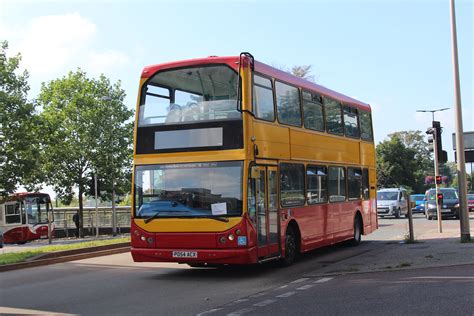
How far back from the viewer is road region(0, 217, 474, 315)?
8.66 metres

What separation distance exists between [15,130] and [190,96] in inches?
770

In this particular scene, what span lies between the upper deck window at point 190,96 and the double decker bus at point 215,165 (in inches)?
0.8

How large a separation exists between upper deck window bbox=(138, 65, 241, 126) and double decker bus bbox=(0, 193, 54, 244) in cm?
2317

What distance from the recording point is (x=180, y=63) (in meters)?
Result: 11.9

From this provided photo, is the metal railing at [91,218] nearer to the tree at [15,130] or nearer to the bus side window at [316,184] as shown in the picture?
the tree at [15,130]

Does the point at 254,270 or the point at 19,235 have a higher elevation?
the point at 254,270

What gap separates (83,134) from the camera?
3669cm

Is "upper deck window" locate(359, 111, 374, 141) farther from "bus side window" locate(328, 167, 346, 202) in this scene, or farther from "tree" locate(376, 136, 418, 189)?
"tree" locate(376, 136, 418, 189)

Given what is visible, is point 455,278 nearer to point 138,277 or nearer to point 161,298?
point 161,298

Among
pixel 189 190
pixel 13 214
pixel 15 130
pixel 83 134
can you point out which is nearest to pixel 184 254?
pixel 189 190

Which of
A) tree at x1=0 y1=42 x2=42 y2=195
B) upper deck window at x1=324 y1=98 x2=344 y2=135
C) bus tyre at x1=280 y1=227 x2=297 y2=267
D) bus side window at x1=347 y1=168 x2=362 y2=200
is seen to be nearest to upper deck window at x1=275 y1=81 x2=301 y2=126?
upper deck window at x1=324 y1=98 x2=344 y2=135

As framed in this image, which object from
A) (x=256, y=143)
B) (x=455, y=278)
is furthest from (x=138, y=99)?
(x=455, y=278)

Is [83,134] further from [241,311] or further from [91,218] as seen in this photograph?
[241,311]

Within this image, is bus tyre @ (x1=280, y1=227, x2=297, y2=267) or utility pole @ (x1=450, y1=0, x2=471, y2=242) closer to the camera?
bus tyre @ (x1=280, y1=227, x2=297, y2=267)
